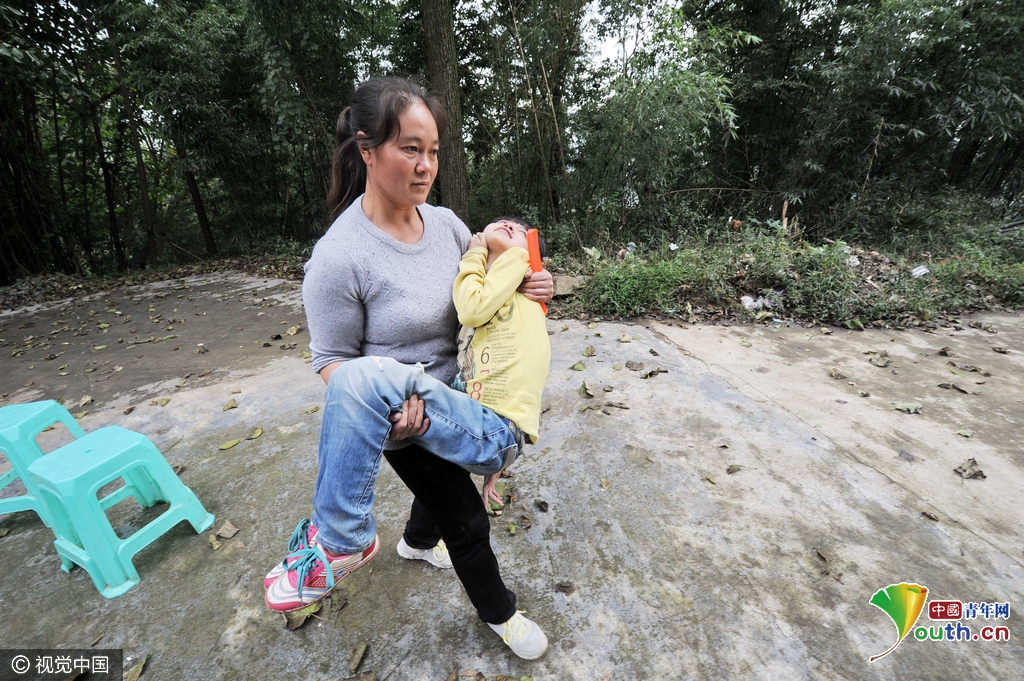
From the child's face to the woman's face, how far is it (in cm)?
23

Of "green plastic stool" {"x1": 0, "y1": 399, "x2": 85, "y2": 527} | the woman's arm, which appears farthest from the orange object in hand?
"green plastic stool" {"x1": 0, "y1": 399, "x2": 85, "y2": 527}

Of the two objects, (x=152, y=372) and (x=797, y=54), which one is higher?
(x=797, y=54)

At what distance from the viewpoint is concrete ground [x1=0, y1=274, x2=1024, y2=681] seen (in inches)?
55.7

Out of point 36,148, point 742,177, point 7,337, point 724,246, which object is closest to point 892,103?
point 742,177

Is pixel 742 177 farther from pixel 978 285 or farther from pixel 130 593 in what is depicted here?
pixel 130 593

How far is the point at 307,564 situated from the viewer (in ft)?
3.99

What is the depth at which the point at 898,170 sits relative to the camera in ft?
21.6

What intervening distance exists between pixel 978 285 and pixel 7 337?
9.83 metres

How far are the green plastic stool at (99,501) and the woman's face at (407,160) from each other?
1.40 m

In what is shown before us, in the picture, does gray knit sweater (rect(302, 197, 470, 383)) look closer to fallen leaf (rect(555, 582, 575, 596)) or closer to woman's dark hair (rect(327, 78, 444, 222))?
woman's dark hair (rect(327, 78, 444, 222))

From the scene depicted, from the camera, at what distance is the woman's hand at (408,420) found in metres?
1.03
